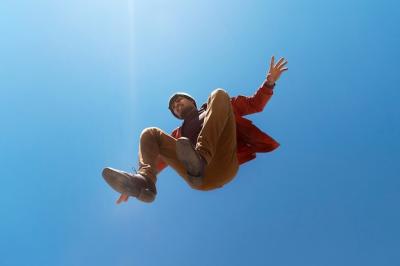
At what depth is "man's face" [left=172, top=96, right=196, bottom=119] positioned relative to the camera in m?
5.52

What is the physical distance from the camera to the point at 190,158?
13.2 feet

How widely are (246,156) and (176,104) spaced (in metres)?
1.31

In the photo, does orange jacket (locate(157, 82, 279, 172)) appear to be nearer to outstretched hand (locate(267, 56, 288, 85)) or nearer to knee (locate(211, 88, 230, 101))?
outstretched hand (locate(267, 56, 288, 85))

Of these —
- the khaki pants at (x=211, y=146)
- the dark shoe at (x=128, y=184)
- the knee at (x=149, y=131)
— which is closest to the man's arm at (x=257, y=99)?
the khaki pants at (x=211, y=146)

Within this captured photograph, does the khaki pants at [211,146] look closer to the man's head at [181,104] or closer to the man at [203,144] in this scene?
the man at [203,144]

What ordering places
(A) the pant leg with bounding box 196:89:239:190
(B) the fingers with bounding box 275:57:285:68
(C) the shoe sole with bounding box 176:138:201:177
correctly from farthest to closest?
1. (B) the fingers with bounding box 275:57:285:68
2. (A) the pant leg with bounding box 196:89:239:190
3. (C) the shoe sole with bounding box 176:138:201:177

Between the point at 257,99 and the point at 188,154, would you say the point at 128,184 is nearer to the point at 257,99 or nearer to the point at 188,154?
the point at 188,154

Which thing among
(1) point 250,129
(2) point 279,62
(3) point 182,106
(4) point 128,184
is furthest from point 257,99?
(4) point 128,184

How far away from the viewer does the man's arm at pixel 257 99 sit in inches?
229

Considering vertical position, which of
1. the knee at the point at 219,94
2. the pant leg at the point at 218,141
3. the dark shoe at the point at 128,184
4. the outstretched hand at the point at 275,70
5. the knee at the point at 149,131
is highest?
the outstretched hand at the point at 275,70

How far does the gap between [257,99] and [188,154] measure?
2187mm

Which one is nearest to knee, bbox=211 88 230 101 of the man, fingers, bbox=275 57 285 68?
the man

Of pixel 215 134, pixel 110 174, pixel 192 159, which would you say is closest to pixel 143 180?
pixel 110 174

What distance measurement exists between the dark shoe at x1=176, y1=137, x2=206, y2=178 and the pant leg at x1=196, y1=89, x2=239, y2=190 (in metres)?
0.16
